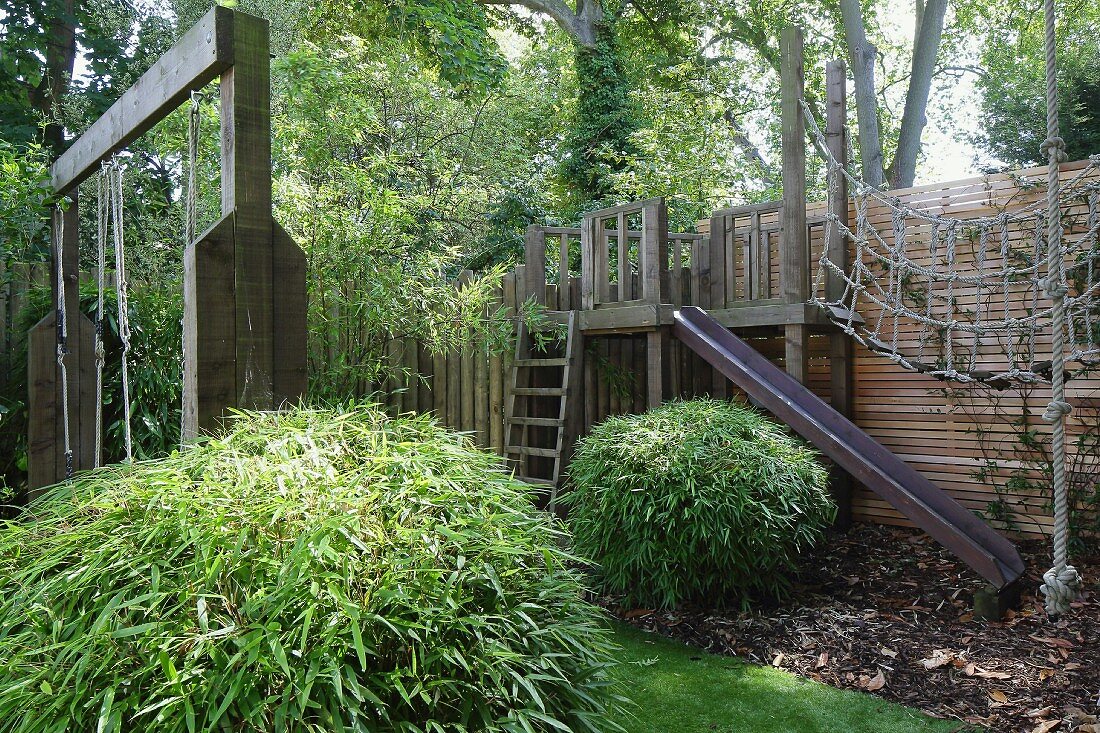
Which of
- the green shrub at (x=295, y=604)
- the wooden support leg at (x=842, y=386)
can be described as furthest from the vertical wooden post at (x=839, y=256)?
A: the green shrub at (x=295, y=604)

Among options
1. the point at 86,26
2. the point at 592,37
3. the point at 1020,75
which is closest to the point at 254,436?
the point at 86,26

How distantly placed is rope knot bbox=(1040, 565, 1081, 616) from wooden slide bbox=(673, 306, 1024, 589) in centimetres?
86

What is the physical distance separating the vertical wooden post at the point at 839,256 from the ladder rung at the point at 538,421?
1810 millimetres

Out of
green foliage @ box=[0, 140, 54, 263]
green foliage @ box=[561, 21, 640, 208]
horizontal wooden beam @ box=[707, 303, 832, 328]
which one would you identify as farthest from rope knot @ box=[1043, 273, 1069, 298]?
green foliage @ box=[561, 21, 640, 208]

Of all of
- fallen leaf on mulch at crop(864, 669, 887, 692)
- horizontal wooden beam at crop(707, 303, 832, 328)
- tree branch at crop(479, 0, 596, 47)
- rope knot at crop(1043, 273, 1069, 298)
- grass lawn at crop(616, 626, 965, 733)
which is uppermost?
tree branch at crop(479, 0, 596, 47)

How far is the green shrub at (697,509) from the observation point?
12.0 ft

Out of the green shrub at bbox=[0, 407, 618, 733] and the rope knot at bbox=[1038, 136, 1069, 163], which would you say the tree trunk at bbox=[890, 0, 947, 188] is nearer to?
the rope knot at bbox=[1038, 136, 1069, 163]

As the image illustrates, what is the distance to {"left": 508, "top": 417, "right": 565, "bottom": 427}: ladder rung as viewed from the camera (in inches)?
203

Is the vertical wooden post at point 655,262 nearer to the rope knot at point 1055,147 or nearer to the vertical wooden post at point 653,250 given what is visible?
the vertical wooden post at point 653,250

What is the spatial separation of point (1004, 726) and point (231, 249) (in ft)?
9.49

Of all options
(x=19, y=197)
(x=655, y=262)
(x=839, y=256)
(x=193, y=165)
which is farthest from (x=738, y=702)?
(x=19, y=197)

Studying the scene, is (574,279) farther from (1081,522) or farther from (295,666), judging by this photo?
(295,666)

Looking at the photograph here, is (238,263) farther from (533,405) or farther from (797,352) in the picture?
(797,352)

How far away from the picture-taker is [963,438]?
474 cm
